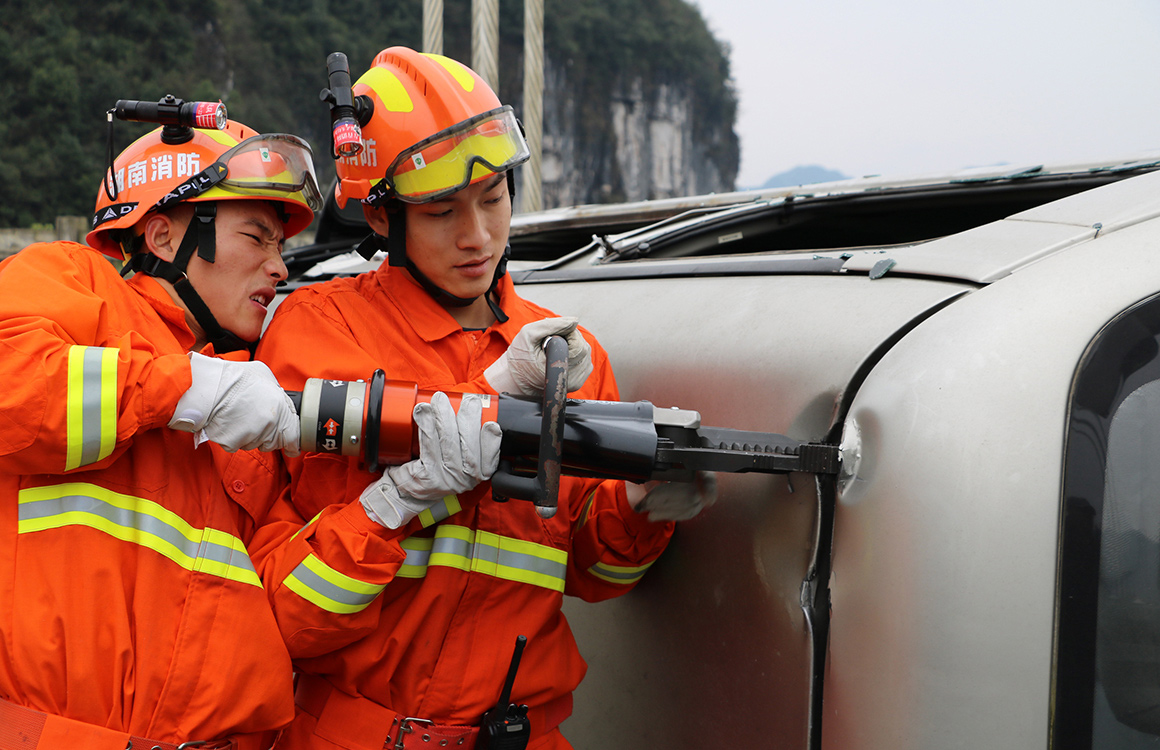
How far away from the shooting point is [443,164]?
1.69 meters

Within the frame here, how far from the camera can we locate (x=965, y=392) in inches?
44.8

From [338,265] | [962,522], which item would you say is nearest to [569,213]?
[338,265]

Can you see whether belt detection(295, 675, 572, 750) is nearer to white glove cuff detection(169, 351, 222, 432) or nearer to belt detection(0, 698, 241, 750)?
belt detection(0, 698, 241, 750)

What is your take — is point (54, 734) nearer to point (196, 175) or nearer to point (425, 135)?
point (196, 175)

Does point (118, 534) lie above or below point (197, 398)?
below

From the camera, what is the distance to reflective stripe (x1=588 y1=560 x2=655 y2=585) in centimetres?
159

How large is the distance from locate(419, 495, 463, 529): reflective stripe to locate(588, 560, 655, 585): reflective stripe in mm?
277

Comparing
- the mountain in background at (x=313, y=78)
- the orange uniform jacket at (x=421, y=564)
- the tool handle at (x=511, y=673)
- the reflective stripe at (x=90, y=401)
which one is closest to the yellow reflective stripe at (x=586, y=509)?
the orange uniform jacket at (x=421, y=564)

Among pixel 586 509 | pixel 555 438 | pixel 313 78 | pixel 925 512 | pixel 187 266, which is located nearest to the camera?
pixel 925 512

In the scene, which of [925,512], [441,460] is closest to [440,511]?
[441,460]

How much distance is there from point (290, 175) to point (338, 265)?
1.43 metres

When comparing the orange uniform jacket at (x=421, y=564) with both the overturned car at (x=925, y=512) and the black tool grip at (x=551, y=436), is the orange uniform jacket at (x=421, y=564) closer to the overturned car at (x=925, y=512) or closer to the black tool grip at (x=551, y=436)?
the overturned car at (x=925, y=512)

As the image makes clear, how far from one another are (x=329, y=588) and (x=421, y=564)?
0.55 ft

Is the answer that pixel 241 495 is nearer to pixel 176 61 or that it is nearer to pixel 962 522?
pixel 962 522
